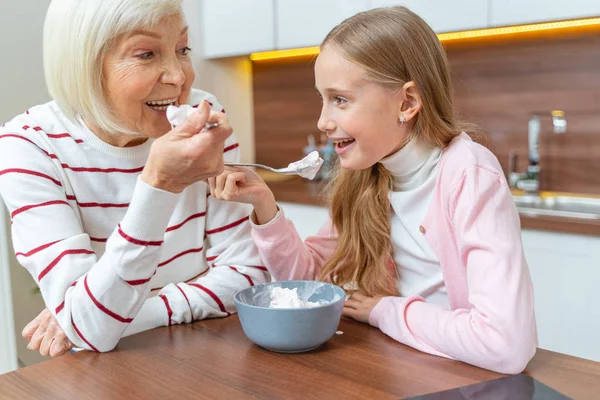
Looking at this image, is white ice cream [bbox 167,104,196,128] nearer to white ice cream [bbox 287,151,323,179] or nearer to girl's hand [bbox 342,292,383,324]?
white ice cream [bbox 287,151,323,179]

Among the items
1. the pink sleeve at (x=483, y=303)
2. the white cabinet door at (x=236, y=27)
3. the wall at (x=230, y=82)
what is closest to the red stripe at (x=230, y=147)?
the pink sleeve at (x=483, y=303)

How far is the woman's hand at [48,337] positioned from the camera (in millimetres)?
1196

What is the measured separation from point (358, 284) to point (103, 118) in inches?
23.5

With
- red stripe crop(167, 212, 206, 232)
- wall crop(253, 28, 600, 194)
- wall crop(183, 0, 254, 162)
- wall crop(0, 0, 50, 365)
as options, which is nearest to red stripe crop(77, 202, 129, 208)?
red stripe crop(167, 212, 206, 232)

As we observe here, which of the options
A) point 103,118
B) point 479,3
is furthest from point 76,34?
point 479,3

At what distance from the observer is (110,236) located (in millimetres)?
1273

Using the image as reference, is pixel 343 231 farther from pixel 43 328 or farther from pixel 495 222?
pixel 43 328

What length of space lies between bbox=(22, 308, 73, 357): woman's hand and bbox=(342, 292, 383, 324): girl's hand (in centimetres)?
50

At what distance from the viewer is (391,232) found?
135cm

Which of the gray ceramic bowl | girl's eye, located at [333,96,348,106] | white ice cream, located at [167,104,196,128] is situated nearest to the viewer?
the gray ceramic bowl

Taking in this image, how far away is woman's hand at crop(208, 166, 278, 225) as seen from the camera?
128cm

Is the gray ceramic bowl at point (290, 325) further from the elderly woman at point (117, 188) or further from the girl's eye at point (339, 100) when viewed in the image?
the girl's eye at point (339, 100)

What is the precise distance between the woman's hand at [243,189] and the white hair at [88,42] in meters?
0.22

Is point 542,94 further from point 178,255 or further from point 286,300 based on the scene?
point 286,300
